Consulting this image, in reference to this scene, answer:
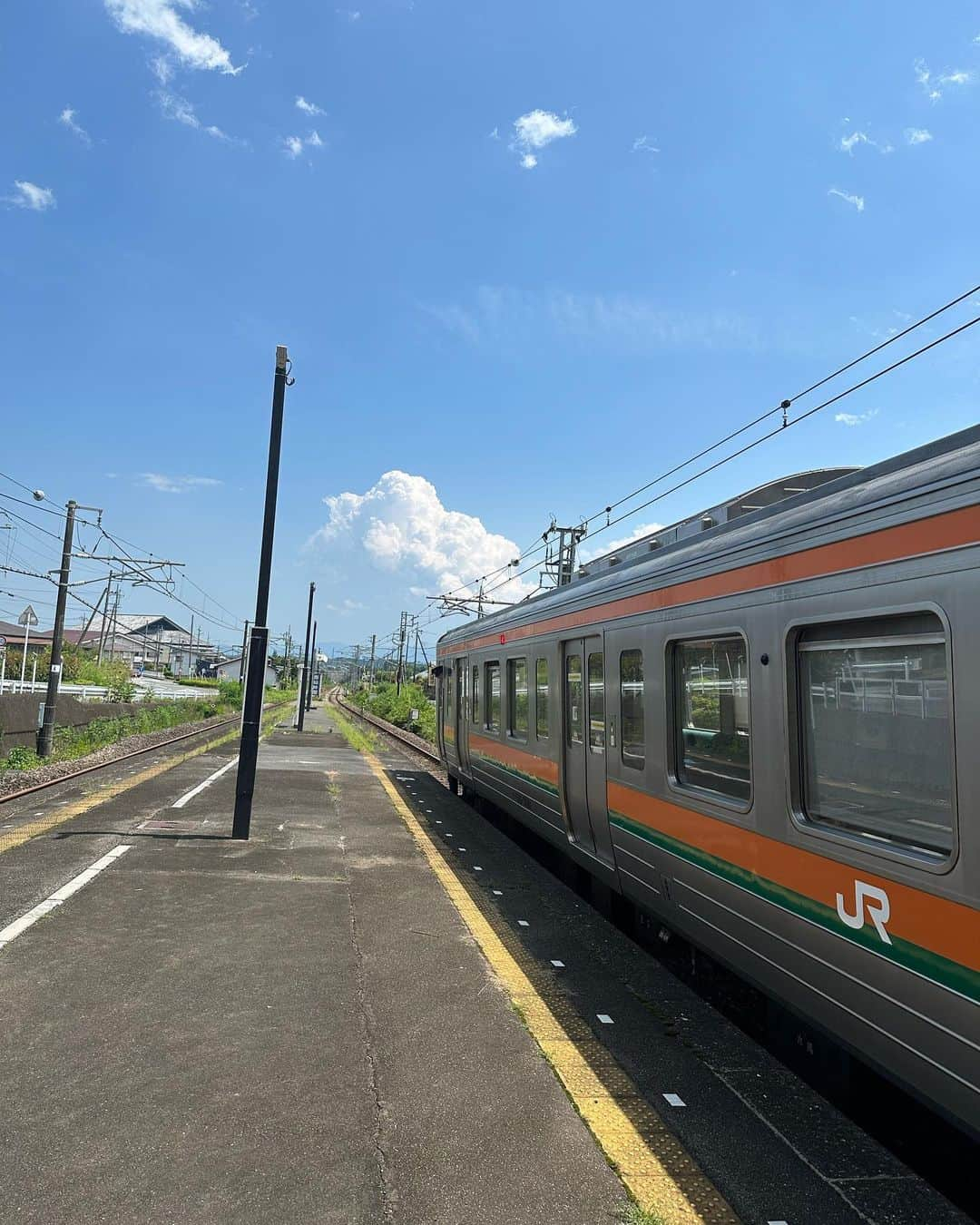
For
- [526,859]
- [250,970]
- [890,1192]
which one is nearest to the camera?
[890,1192]

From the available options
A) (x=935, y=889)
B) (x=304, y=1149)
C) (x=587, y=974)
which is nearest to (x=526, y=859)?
(x=587, y=974)

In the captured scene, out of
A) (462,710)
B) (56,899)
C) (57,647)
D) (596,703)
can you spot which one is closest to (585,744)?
(596,703)

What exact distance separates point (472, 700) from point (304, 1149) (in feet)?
28.0

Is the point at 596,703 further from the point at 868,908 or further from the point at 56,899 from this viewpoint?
the point at 56,899

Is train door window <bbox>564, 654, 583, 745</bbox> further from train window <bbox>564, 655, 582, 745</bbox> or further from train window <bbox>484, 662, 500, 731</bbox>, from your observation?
train window <bbox>484, 662, 500, 731</bbox>

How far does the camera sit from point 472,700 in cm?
1167

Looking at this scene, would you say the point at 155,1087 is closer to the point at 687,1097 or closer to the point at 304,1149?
the point at 304,1149

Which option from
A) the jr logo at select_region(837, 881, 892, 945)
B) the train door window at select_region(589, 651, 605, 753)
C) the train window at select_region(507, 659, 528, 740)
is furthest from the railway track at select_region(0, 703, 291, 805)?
the jr logo at select_region(837, 881, 892, 945)

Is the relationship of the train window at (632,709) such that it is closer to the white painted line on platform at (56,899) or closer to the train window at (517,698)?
the train window at (517,698)

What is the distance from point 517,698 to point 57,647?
558 inches

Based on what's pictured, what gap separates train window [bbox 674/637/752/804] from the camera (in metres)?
4.25

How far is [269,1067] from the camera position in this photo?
383cm

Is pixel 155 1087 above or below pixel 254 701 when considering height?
below

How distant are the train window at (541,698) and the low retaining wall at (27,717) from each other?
43.1 ft
